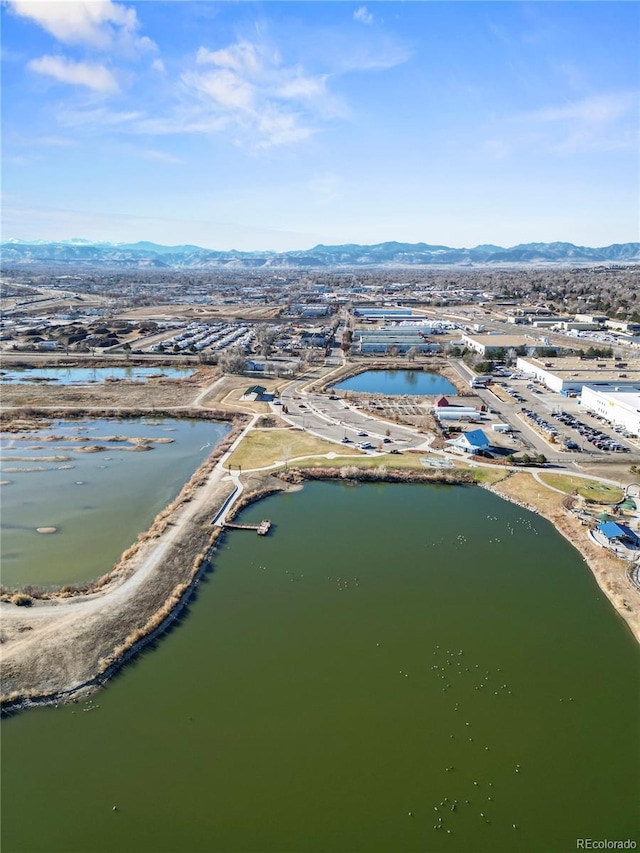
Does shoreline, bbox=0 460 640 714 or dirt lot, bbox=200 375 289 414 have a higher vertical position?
dirt lot, bbox=200 375 289 414

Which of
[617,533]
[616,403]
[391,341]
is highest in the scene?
[616,403]

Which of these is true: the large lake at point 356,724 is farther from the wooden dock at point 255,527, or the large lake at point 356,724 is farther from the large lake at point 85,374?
the large lake at point 85,374

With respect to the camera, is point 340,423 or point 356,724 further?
point 340,423

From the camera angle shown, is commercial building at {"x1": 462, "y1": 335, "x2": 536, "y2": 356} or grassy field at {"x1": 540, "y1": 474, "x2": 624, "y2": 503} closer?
grassy field at {"x1": 540, "y1": 474, "x2": 624, "y2": 503}

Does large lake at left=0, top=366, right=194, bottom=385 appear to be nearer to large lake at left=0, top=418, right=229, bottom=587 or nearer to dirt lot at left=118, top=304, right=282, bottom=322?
large lake at left=0, top=418, right=229, bottom=587

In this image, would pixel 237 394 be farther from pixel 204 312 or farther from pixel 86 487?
pixel 204 312

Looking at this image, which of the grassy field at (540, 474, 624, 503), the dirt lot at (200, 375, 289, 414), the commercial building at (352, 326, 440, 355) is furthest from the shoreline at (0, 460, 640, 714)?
the commercial building at (352, 326, 440, 355)

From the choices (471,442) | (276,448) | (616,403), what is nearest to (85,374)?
(276,448)
